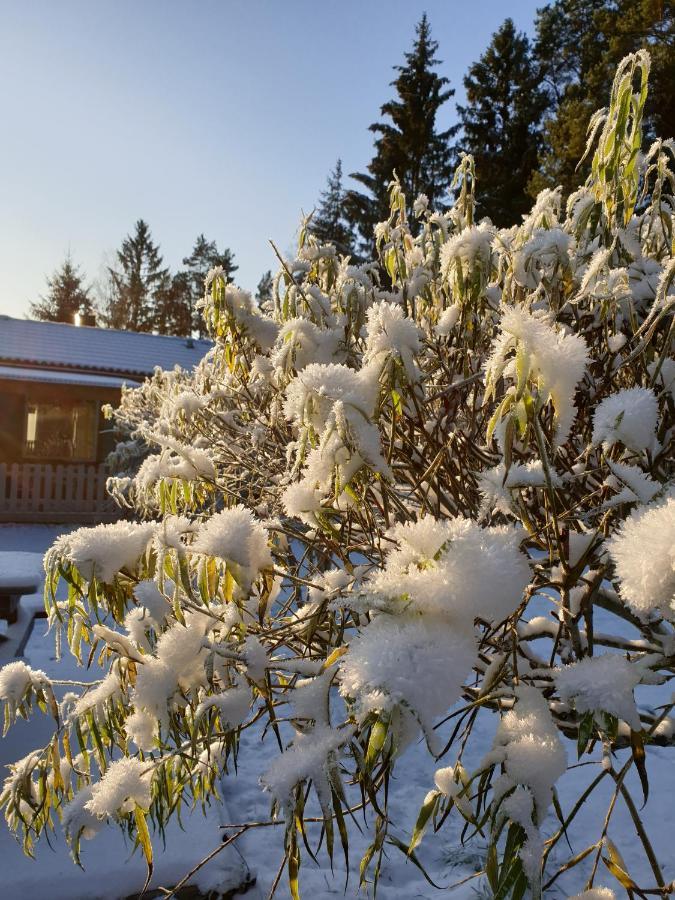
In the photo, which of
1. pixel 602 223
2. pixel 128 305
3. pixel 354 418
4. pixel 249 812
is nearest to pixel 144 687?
pixel 354 418

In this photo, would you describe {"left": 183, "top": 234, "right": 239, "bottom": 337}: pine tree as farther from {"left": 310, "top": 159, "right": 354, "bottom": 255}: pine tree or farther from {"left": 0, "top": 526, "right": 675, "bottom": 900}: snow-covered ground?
{"left": 0, "top": 526, "right": 675, "bottom": 900}: snow-covered ground

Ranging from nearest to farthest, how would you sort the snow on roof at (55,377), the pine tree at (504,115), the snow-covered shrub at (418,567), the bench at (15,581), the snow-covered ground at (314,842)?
1. the snow-covered shrub at (418,567)
2. the snow-covered ground at (314,842)
3. the bench at (15,581)
4. the snow on roof at (55,377)
5. the pine tree at (504,115)

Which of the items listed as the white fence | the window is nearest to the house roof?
the window

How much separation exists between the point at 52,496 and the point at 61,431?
6.51m

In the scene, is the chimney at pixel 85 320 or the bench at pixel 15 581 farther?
the chimney at pixel 85 320

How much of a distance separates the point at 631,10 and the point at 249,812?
64.6 feet

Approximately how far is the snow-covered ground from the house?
795cm

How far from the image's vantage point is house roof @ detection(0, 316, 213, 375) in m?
14.9

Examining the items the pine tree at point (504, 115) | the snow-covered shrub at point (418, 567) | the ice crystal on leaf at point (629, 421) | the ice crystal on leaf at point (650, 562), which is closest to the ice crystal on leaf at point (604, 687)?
the snow-covered shrub at point (418, 567)

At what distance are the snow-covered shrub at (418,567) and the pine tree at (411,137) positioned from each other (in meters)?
22.5

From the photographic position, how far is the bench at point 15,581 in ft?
14.1

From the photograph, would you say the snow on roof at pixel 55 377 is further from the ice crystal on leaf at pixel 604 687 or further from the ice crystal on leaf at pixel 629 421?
the ice crystal on leaf at pixel 604 687

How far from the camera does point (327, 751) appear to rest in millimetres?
1070

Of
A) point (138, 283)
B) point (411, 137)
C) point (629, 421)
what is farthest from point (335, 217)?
point (629, 421)
